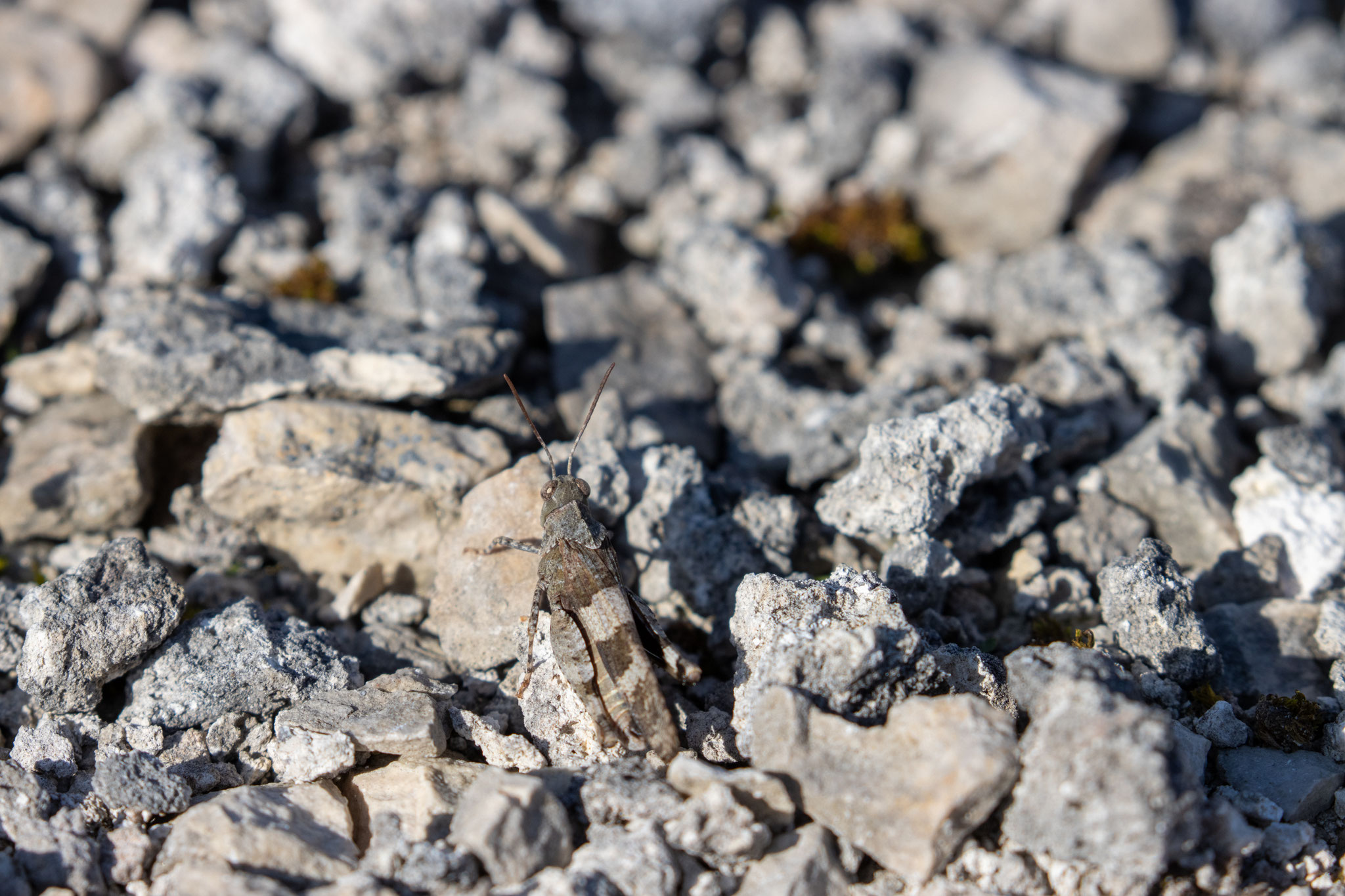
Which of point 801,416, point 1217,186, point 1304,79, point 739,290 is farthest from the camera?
point 1304,79

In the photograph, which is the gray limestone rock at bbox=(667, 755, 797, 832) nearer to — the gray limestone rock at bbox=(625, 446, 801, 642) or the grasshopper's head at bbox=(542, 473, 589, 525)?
the gray limestone rock at bbox=(625, 446, 801, 642)

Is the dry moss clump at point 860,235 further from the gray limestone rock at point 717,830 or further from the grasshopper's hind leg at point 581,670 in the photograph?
the gray limestone rock at point 717,830

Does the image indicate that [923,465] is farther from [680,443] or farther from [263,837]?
[263,837]

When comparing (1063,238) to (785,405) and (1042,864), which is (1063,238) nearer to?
(785,405)

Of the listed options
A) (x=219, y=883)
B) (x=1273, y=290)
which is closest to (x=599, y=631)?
(x=219, y=883)

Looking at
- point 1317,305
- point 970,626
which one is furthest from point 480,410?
point 1317,305
